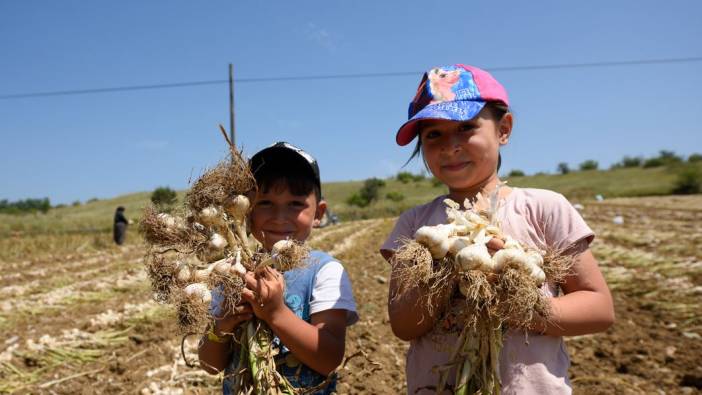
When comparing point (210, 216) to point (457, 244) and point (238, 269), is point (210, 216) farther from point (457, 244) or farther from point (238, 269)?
point (457, 244)

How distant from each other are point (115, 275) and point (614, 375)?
8004mm

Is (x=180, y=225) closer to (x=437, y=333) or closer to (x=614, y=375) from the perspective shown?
(x=437, y=333)

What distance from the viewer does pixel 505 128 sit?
1609 millimetres

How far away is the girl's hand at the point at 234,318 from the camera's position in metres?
1.45

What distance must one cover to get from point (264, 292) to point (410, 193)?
49.2 meters

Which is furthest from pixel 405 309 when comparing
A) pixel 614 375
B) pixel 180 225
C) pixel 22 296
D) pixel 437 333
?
pixel 22 296

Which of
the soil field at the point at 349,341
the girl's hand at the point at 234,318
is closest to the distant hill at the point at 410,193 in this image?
the soil field at the point at 349,341

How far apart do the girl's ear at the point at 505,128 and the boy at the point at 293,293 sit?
0.70m

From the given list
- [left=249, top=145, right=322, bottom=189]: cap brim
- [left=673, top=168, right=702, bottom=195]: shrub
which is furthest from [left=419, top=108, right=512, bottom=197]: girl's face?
[left=673, top=168, right=702, bottom=195]: shrub

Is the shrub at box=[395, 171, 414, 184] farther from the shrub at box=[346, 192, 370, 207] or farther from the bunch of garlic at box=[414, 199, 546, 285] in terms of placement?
the bunch of garlic at box=[414, 199, 546, 285]

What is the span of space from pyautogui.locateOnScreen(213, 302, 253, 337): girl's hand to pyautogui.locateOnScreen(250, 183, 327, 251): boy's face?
34 cm

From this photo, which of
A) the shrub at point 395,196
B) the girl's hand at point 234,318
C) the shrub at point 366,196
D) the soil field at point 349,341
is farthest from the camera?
the shrub at point 395,196

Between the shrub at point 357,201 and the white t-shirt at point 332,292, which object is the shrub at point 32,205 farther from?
the white t-shirt at point 332,292

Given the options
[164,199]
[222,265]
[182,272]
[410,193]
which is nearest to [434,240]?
[222,265]
